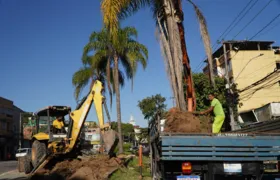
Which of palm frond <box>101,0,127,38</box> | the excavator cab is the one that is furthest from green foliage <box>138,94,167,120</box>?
palm frond <box>101,0,127,38</box>

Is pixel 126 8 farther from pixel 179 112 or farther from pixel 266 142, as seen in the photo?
pixel 266 142

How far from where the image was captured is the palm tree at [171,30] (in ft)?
29.9

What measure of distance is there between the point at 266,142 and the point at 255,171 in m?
0.60

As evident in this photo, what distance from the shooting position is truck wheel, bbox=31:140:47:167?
14.3m

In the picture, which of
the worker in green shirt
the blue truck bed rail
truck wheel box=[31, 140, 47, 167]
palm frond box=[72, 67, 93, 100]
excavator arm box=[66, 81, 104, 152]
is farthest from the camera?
palm frond box=[72, 67, 93, 100]

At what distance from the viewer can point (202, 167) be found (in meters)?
6.40

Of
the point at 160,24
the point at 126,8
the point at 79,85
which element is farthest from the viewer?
the point at 79,85

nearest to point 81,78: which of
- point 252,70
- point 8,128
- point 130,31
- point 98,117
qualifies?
point 130,31

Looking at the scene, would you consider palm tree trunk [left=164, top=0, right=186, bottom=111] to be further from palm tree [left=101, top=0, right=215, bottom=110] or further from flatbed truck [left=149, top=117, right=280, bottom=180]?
flatbed truck [left=149, top=117, right=280, bottom=180]

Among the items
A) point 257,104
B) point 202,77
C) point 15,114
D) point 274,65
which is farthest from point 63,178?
point 15,114

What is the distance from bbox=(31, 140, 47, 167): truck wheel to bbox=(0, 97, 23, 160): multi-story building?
43184 mm

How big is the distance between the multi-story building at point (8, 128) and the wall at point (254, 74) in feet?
124

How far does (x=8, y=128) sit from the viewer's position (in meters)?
57.1

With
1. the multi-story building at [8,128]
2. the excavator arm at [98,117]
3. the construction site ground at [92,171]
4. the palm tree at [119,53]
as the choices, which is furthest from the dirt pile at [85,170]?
the multi-story building at [8,128]
